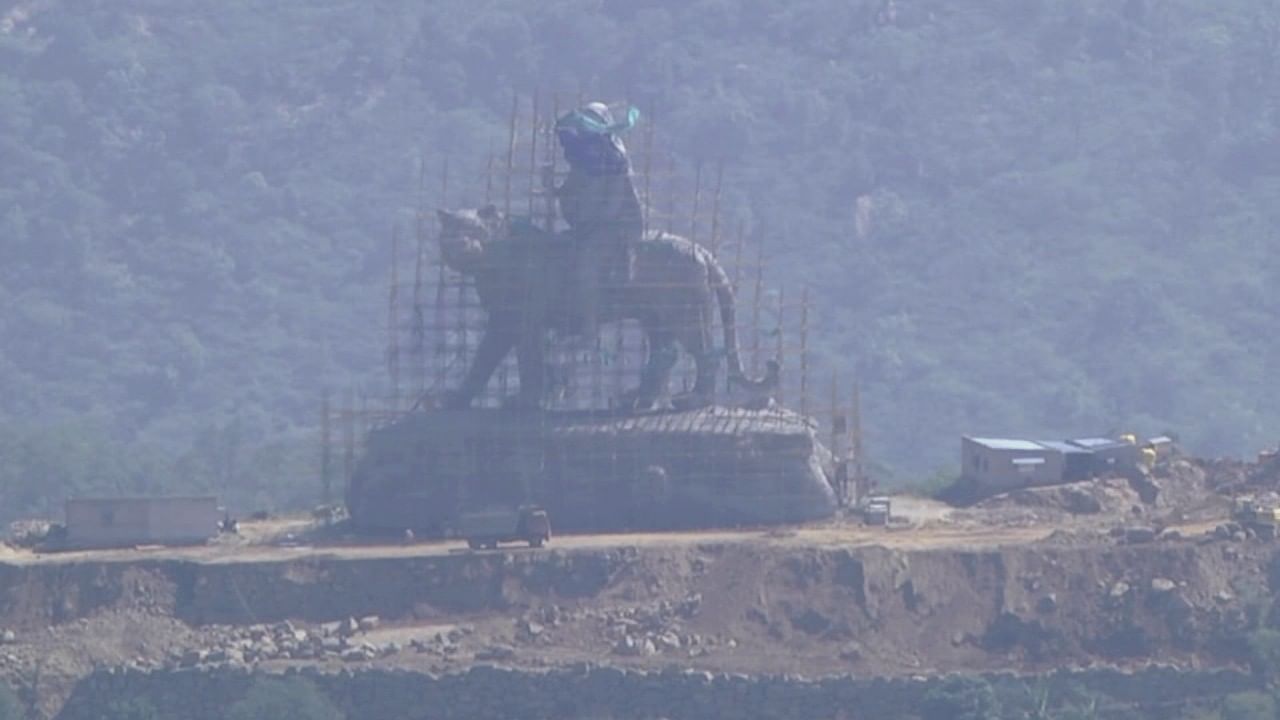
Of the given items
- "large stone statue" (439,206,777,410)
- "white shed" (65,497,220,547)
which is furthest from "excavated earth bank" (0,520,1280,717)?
"large stone statue" (439,206,777,410)

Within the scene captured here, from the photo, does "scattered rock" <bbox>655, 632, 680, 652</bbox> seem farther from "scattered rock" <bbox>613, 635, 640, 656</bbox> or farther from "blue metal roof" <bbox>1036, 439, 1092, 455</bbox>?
"blue metal roof" <bbox>1036, 439, 1092, 455</bbox>

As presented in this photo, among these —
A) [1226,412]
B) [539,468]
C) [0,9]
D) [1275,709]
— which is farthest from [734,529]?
[0,9]

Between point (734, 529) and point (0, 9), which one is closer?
point (734, 529)

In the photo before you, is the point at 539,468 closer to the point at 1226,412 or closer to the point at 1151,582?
the point at 1151,582

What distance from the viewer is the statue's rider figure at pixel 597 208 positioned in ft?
323

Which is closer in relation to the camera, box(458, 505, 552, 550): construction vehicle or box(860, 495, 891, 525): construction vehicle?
box(458, 505, 552, 550): construction vehicle

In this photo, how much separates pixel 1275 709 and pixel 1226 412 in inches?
2535

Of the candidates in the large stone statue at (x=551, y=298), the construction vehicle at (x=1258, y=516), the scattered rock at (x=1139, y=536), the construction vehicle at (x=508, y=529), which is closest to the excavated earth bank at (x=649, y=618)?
the scattered rock at (x=1139, y=536)

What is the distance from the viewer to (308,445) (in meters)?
142

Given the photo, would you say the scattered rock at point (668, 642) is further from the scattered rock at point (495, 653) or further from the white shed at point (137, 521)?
the white shed at point (137, 521)

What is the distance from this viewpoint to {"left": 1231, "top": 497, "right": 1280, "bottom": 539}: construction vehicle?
307 feet

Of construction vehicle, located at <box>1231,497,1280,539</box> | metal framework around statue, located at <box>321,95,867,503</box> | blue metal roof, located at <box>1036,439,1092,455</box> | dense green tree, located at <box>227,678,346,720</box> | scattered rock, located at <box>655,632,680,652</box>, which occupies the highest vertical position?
metal framework around statue, located at <box>321,95,867,503</box>

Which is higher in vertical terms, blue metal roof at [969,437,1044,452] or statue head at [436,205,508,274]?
statue head at [436,205,508,274]

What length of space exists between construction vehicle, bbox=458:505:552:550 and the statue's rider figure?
5.72 metres
